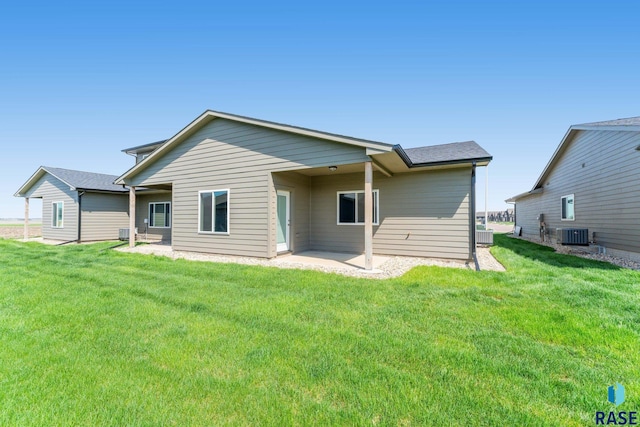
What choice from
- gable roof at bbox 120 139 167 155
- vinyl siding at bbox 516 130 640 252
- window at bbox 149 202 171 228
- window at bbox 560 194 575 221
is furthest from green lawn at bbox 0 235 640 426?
gable roof at bbox 120 139 167 155

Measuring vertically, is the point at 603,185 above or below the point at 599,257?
above

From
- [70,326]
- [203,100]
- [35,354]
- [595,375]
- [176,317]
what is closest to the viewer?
[595,375]

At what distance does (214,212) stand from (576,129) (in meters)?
14.3

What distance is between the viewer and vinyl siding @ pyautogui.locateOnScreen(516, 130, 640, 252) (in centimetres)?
811

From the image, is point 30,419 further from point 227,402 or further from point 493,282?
point 493,282

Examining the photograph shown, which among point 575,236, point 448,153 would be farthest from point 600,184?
point 448,153

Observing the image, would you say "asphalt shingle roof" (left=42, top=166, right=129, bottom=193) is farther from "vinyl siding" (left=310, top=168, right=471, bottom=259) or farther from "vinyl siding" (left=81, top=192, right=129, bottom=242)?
"vinyl siding" (left=310, top=168, right=471, bottom=259)

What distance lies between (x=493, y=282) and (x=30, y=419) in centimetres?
657

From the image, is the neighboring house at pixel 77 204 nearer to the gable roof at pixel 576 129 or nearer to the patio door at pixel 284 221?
the patio door at pixel 284 221

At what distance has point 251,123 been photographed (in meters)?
8.41

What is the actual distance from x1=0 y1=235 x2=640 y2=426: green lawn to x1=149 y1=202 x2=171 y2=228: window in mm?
9540

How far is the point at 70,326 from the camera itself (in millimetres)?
3377

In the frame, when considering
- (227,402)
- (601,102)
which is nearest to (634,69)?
(601,102)

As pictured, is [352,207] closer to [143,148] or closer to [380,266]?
[380,266]
